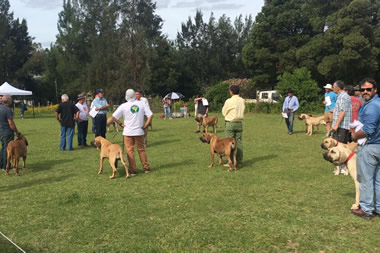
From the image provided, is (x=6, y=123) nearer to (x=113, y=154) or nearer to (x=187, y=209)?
(x=113, y=154)

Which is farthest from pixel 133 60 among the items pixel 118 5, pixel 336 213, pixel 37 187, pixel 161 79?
pixel 336 213

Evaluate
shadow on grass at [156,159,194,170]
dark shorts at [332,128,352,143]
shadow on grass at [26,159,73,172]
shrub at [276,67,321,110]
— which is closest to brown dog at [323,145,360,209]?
dark shorts at [332,128,352,143]

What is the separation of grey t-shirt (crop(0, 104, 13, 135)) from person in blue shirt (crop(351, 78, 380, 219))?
7699 mm

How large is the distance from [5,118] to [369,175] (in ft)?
26.4

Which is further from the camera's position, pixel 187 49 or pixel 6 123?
pixel 187 49

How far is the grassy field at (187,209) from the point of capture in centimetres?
403

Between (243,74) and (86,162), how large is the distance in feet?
170

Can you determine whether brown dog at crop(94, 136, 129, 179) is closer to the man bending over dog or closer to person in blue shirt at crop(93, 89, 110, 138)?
the man bending over dog

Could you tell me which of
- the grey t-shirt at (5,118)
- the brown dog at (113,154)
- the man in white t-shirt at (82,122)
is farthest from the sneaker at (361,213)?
the man in white t-shirt at (82,122)

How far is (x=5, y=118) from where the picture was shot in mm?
7934

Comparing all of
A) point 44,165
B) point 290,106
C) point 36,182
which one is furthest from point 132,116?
point 290,106

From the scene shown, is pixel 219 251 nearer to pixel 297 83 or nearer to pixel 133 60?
pixel 297 83

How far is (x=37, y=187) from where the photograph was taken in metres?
6.75

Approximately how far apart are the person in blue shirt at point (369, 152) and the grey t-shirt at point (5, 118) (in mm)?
7699
